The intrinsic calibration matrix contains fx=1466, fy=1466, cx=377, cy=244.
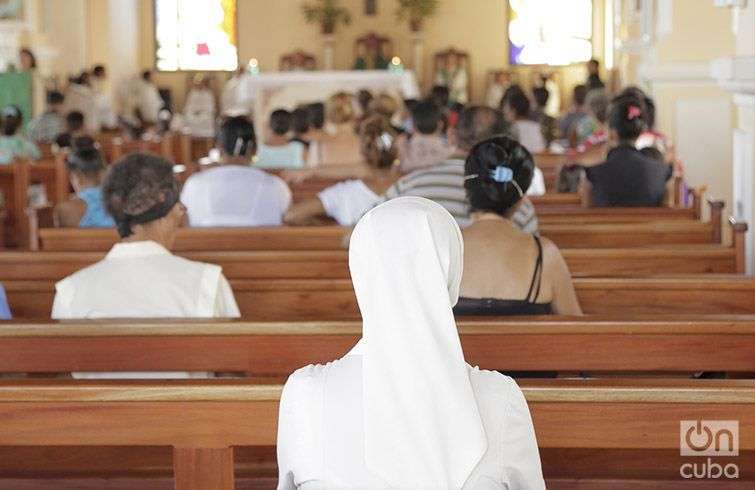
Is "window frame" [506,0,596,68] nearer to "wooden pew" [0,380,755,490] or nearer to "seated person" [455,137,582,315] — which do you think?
Result: "seated person" [455,137,582,315]

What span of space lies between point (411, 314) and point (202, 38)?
19976 millimetres

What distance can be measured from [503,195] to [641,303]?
71 centimetres

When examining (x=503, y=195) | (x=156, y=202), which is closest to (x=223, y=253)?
(x=156, y=202)

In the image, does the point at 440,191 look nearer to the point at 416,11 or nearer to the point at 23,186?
the point at 23,186

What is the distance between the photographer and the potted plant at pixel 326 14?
2117 centimetres

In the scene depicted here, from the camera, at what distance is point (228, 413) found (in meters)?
2.78

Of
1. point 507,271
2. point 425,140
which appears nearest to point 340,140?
point 425,140

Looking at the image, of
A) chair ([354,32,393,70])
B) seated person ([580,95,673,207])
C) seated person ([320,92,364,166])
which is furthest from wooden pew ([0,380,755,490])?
chair ([354,32,393,70])

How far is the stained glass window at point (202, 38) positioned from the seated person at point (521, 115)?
11.2 metres

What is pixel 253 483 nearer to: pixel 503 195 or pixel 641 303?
pixel 503 195

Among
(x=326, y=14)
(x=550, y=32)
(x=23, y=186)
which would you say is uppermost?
(x=326, y=14)

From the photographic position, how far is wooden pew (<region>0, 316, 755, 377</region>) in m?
3.50

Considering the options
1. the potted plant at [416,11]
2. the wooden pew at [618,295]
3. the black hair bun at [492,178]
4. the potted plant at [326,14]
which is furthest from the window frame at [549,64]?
the black hair bun at [492,178]

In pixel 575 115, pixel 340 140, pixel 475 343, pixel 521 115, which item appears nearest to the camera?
pixel 475 343
